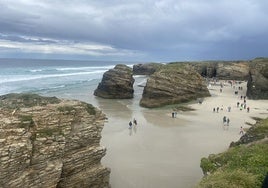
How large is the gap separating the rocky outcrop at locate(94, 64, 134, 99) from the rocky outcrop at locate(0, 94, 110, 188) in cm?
4160

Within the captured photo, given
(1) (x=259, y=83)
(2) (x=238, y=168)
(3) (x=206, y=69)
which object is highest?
(2) (x=238, y=168)

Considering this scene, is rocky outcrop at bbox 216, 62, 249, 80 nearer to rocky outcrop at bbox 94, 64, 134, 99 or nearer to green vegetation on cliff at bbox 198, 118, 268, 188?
rocky outcrop at bbox 94, 64, 134, 99

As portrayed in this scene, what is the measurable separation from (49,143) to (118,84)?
45.0 metres

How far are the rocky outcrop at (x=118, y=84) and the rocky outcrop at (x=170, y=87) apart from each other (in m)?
6.71

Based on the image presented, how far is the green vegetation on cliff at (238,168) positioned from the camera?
11.6m

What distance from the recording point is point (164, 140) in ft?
113

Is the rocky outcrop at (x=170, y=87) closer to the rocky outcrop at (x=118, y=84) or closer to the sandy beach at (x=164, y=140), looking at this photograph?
the sandy beach at (x=164, y=140)

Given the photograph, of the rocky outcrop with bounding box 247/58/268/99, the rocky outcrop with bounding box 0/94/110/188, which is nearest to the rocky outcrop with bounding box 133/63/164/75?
the rocky outcrop with bounding box 247/58/268/99

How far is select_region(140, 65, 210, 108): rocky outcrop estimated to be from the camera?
180ft

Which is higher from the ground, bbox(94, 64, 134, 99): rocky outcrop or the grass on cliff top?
the grass on cliff top

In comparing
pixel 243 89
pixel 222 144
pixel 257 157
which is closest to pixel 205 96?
pixel 243 89

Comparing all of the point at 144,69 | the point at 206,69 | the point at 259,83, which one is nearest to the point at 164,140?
the point at 259,83

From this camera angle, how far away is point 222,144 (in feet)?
110

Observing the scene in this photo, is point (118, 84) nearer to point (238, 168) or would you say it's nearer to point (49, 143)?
point (49, 143)
